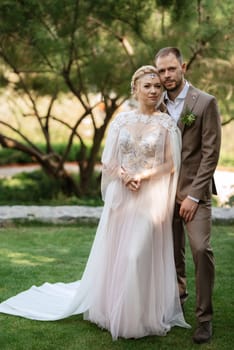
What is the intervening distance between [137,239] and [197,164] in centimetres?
52

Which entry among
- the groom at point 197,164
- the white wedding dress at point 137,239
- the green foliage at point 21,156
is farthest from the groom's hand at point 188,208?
the green foliage at point 21,156

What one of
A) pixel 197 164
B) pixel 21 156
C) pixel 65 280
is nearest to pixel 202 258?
pixel 197 164

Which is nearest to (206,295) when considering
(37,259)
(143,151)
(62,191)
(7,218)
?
(143,151)

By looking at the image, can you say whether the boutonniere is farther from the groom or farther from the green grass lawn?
the green grass lawn

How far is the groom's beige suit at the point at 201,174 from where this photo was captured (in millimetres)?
3305

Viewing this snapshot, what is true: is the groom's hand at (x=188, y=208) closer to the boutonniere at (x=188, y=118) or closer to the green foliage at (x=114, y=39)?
the boutonniere at (x=188, y=118)

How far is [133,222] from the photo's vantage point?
136 inches

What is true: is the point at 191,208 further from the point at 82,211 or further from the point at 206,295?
the point at 82,211

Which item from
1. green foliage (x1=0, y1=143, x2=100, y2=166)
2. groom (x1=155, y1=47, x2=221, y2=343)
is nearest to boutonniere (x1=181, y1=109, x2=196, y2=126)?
groom (x1=155, y1=47, x2=221, y2=343)

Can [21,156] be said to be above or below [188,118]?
below

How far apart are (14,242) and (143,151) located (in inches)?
109

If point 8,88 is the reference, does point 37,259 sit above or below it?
below

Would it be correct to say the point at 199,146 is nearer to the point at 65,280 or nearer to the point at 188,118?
the point at 188,118

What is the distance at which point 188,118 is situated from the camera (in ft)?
10.9
